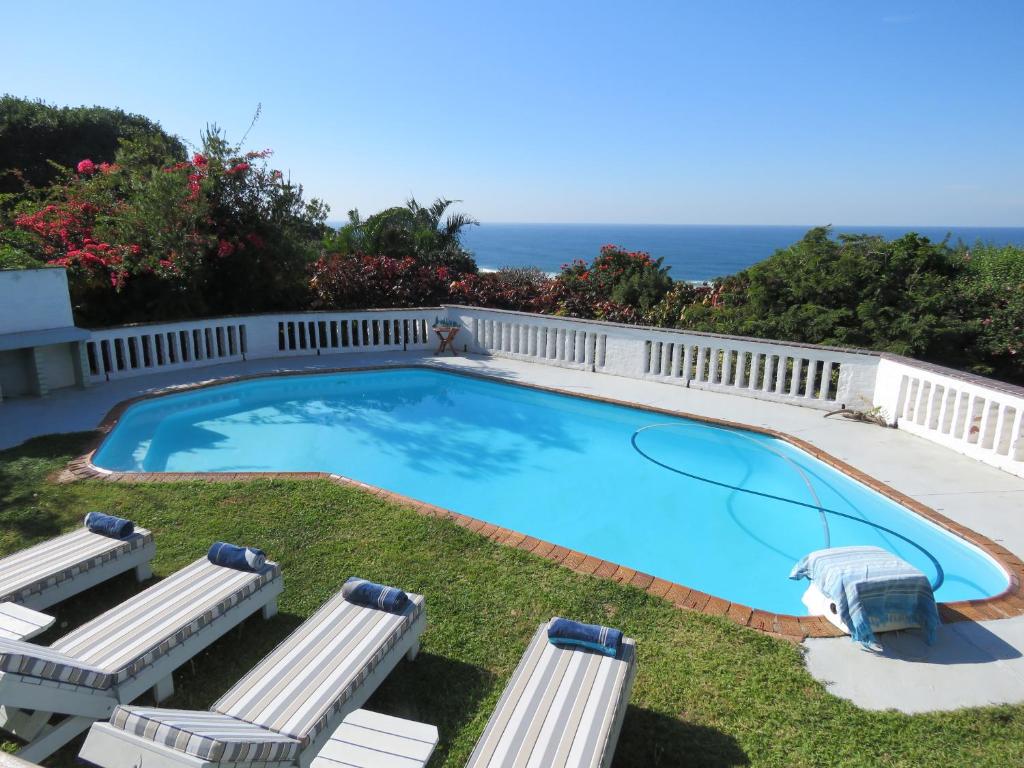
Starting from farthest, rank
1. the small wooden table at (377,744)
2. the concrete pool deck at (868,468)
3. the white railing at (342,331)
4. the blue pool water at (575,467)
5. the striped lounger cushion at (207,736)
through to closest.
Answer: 1. the white railing at (342,331)
2. the blue pool water at (575,467)
3. the concrete pool deck at (868,468)
4. the small wooden table at (377,744)
5. the striped lounger cushion at (207,736)

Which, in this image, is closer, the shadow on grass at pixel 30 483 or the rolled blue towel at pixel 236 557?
the rolled blue towel at pixel 236 557

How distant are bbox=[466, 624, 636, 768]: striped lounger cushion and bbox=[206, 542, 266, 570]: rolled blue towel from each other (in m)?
1.92

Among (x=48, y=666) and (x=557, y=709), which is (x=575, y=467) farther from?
(x=48, y=666)

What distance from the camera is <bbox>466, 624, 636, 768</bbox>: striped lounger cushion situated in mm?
2537

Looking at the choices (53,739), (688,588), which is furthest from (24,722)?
(688,588)

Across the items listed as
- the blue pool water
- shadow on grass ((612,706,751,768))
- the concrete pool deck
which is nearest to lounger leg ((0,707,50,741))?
shadow on grass ((612,706,751,768))

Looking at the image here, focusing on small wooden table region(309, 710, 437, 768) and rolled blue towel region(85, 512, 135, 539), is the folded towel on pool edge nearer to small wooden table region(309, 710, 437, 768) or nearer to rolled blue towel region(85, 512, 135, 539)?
small wooden table region(309, 710, 437, 768)

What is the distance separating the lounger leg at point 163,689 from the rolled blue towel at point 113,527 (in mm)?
1506

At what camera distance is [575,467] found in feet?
26.0

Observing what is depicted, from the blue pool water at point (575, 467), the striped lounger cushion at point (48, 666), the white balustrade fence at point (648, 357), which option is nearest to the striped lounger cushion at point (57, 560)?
the striped lounger cushion at point (48, 666)

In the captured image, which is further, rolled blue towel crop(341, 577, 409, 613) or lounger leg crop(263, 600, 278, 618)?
lounger leg crop(263, 600, 278, 618)

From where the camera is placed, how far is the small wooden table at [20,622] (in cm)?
320

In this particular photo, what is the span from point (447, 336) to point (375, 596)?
9.53 metres

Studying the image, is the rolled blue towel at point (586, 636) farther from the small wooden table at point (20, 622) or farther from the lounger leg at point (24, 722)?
the small wooden table at point (20, 622)
